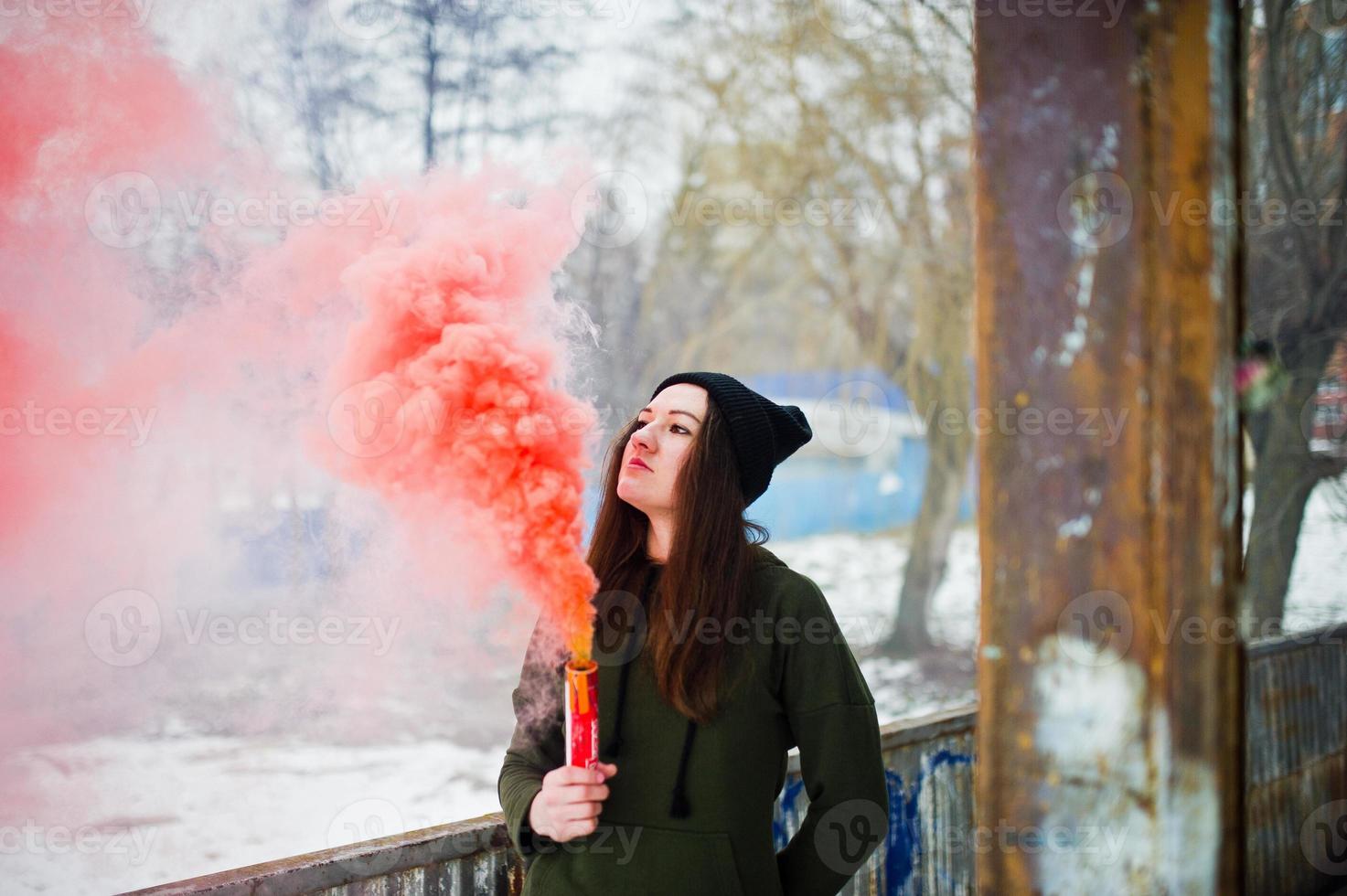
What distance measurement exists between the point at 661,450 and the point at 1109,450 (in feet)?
4.60

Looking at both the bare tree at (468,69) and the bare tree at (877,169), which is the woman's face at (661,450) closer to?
the bare tree at (468,69)

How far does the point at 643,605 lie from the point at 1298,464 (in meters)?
7.49

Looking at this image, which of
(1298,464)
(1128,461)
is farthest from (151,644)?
(1298,464)

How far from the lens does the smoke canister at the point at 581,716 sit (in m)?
2.13

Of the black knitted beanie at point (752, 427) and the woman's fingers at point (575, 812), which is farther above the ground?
the black knitted beanie at point (752, 427)

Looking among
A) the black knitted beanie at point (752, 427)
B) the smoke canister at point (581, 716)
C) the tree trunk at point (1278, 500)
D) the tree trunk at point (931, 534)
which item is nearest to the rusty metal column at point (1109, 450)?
the smoke canister at point (581, 716)

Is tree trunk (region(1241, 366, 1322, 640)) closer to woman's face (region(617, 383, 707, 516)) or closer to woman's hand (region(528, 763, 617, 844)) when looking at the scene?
woman's face (region(617, 383, 707, 516))

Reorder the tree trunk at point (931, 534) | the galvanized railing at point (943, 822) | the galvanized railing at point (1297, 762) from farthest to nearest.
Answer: the tree trunk at point (931, 534) → the galvanized railing at point (1297, 762) → the galvanized railing at point (943, 822)

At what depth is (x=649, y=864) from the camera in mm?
2197

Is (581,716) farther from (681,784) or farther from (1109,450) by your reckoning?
(1109,450)

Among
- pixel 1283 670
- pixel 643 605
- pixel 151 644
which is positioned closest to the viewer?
pixel 643 605

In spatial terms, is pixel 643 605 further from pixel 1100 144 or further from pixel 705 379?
pixel 1100 144

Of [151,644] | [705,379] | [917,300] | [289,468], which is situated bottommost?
[151,644]

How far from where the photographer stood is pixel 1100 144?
4.45 ft
